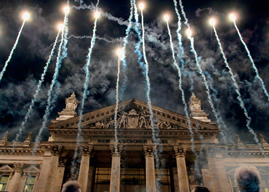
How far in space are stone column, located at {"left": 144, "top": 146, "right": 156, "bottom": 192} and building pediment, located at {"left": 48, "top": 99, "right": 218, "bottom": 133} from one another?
2.81 m

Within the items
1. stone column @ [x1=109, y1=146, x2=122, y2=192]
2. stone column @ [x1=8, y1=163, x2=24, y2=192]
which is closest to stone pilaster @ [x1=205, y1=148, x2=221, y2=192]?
stone column @ [x1=109, y1=146, x2=122, y2=192]

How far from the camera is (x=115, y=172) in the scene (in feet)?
78.5

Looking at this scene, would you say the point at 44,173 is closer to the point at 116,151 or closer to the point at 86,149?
the point at 86,149

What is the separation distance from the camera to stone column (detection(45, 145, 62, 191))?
23.6 meters

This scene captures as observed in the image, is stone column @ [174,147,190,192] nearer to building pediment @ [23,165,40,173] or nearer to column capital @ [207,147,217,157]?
column capital @ [207,147,217,157]

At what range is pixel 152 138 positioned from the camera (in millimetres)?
26312

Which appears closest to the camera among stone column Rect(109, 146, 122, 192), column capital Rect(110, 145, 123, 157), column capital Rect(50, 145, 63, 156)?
stone column Rect(109, 146, 122, 192)

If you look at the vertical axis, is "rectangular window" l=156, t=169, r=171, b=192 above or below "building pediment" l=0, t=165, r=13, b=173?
below

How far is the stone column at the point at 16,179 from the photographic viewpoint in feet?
89.8

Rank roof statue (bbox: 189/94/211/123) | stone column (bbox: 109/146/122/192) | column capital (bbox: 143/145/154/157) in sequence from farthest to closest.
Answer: roof statue (bbox: 189/94/211/123) < column capital (bbox: 143/145/154/157) < stone column (bbox: 109/146/122/192)

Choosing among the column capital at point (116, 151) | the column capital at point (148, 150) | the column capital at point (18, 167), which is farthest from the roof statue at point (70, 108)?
the column capital at point (148, 150)

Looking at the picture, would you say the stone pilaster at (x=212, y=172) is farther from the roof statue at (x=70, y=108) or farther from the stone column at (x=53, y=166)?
the roof statue at (x=70, y=108)

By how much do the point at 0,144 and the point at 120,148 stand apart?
57.0ft

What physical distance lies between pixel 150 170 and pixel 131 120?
21.3 feet
